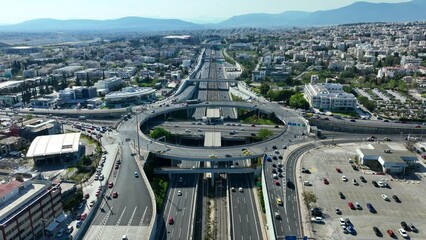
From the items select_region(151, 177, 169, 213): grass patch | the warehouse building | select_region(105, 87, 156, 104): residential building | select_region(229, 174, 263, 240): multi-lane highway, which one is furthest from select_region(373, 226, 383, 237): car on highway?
select_region(105, 87, 156, 104): residential building

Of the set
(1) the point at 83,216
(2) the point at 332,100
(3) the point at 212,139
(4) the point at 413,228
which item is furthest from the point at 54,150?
(2) the point at 332,100

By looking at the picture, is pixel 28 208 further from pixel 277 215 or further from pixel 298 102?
pixel 298 102

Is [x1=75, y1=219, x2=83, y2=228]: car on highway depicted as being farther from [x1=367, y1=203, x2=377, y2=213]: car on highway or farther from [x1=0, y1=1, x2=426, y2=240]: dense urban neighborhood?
[x1=367, y1=203, x2=377, y2=213]: car on highway

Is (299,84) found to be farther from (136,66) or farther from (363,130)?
(136,66)

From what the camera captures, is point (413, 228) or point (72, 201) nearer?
point (413, 228)

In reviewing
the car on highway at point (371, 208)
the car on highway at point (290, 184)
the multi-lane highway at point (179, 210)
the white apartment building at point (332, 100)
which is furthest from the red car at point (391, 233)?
the white apartment building at point (332, 100)

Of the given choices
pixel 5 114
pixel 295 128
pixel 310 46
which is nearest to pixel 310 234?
pixel 295 128

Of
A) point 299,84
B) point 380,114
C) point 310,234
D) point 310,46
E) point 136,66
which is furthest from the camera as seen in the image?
point 310,46
